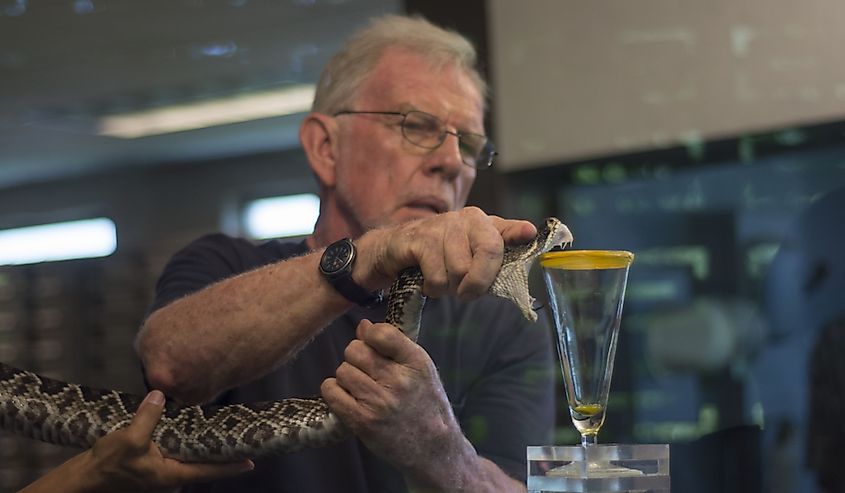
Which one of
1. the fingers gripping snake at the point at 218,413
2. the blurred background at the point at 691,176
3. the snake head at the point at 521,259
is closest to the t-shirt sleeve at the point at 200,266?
the fingers gripping snake at the point at 218,413

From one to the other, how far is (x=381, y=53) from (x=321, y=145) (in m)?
0.23

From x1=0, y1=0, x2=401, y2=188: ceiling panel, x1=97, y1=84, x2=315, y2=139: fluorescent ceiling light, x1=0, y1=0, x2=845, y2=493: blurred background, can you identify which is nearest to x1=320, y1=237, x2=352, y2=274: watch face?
x1=0, y1=0, x2=845, y2=493: blurred background

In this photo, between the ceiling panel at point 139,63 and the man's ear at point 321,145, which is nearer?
the man's ear at point 321,145

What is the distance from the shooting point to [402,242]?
146cm

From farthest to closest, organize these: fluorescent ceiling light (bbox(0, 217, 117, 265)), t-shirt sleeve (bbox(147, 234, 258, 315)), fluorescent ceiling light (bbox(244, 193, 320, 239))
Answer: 1. fluorescent ceiling light (bbox(244, 193, 320, 239))
2. fluorescent ceiling light (bbox(0, 217, 117, 265))
3. t-shirt sleeve (bbox(147, 234, 258, 315))

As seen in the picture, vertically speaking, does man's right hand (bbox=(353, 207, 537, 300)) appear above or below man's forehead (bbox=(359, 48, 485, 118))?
below

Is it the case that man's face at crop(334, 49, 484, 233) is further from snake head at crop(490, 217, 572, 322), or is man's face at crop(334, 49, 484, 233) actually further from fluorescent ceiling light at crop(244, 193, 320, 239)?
fluorescent ceiling light at crop(244, 193, 320, 239)

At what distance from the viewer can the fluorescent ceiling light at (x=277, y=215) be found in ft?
21.3

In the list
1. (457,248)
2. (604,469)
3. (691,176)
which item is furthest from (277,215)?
(604,469)

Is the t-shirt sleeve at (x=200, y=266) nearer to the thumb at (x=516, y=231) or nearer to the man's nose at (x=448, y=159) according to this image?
the man's nose at (x=448, y=159)

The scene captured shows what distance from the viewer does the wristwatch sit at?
1.57 meters

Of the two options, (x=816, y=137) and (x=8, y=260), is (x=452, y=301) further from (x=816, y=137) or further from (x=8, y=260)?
(x=8, y=260)

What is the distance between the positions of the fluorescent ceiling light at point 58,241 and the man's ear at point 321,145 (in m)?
3.57

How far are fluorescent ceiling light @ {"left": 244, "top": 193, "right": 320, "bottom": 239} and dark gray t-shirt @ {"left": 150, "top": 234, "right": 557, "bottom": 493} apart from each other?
4.21 meters
